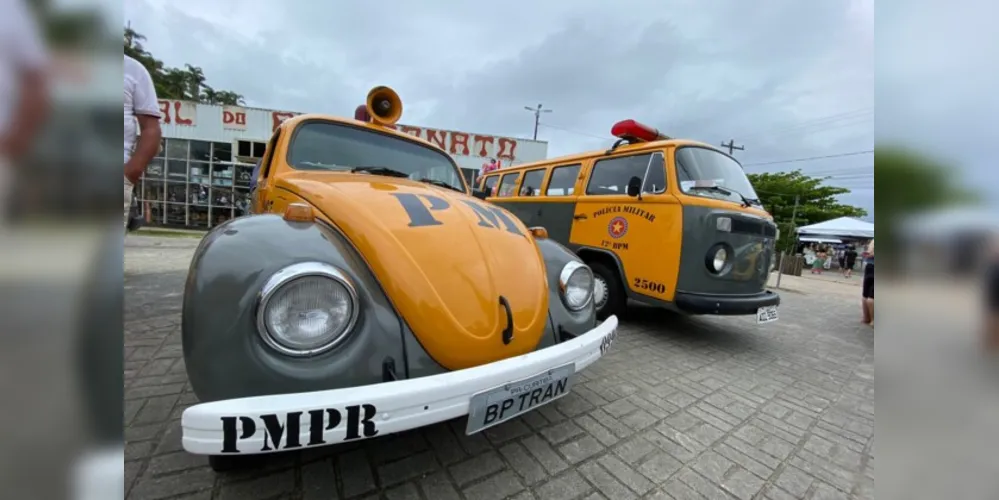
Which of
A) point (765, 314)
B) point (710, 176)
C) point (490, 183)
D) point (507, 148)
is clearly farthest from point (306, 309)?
point (507, 148)

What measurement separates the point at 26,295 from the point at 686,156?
4.53 meters

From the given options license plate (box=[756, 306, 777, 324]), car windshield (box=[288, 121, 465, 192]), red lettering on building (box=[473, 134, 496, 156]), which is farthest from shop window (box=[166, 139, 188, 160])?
license plate (box=[756, 306, 777, 324])

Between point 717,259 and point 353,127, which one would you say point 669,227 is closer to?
point 717,259

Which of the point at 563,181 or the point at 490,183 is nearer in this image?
the point at 563,181

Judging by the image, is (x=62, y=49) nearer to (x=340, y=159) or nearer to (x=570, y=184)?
(x=340, y=159)

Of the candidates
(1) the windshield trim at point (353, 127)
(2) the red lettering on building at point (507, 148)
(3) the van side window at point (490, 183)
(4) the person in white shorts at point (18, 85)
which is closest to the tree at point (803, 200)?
(2) the red lettering on building at point (507, 148)

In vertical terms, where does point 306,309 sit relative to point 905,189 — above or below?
below

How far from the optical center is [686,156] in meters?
4.09

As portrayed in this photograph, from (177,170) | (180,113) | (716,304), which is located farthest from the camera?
(177,170)

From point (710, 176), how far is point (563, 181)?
190cm

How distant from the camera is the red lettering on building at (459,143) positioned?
15.2m

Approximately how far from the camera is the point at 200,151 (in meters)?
13.6

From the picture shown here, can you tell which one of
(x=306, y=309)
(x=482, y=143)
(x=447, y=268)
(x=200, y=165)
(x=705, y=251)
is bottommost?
(x=306, y=309)

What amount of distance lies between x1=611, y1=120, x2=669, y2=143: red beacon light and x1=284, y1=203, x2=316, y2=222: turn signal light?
3.88 meters
